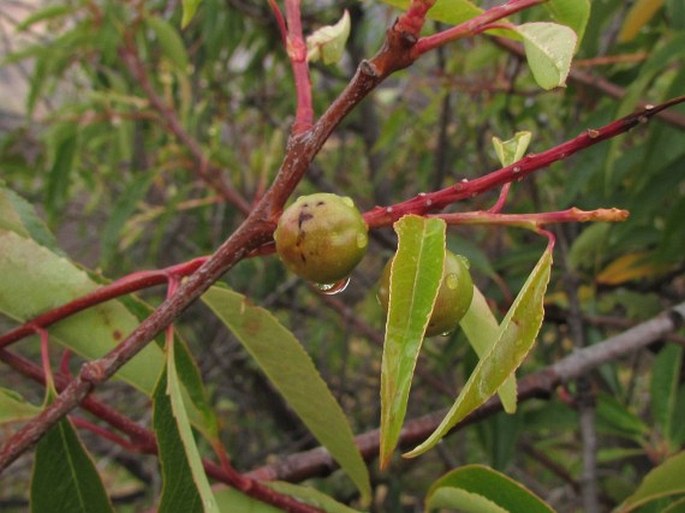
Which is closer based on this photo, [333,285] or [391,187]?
[333,285]

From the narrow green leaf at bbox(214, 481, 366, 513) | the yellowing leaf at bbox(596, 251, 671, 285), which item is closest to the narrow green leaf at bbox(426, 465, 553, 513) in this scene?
the narrow green leaf at bbox(214, 481, 366, 513)

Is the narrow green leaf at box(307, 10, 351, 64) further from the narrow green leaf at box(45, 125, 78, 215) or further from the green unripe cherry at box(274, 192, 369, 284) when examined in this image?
the narrow green leaf at box(45, 125, 78, 215)

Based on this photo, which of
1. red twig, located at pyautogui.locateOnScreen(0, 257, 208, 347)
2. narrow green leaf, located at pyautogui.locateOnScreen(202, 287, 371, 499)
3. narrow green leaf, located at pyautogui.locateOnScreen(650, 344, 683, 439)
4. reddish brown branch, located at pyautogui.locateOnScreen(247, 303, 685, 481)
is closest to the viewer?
red twig, located at pyautogui.locateOnScreen(0, 257, 208, 347)

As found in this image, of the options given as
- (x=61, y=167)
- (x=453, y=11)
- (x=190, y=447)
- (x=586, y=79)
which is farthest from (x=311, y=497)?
(x=61, y=167)

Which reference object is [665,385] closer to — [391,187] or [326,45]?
[326,45]

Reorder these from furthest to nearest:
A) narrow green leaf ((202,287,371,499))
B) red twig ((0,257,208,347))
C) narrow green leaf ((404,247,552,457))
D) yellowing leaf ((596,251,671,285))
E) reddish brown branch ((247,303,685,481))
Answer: yellowing leaf ((596,251,671,285)), reddish brown branch ((247,303,685,481)), narrow green leaf ((202,287,371,499)), red twig ((0,257,208,347)), narrow green leaf ((404,247,552,457))

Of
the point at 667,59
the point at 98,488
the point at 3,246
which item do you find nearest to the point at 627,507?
the point at 98,488
